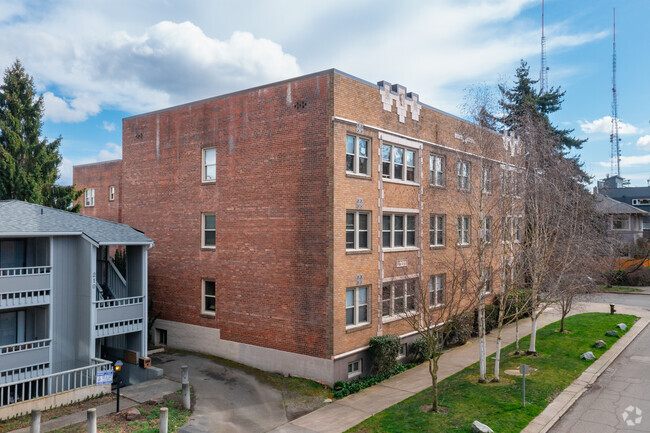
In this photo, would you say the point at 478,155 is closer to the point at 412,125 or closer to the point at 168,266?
the point at 412,125

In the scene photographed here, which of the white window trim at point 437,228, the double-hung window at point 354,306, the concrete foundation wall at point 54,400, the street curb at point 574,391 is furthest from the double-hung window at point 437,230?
the concrete foundation wall at point 54,400

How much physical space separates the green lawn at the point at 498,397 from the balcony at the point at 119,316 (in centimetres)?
1079

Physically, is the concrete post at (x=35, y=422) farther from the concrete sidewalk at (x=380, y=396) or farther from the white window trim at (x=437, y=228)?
the white window trim at (x=437, y=228)

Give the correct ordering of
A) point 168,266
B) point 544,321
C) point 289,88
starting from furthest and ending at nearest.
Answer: point 544,321 → point 168,266 → point 289,88

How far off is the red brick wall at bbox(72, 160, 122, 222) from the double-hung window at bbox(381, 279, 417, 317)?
62.2 feet

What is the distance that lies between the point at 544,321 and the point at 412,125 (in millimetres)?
17236

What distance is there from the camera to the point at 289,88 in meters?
20.0

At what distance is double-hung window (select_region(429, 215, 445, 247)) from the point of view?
2508 centimetres

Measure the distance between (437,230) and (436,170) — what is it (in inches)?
130

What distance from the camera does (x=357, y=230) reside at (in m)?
19.8

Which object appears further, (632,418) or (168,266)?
(168,266)

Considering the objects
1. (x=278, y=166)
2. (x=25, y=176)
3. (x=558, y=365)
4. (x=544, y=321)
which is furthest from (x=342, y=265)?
(x=25, y=176)

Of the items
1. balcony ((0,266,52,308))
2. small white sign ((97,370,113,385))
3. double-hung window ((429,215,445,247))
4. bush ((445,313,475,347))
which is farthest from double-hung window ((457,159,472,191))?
balcony ((0,266,52,308))

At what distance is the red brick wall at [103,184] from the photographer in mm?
31516
